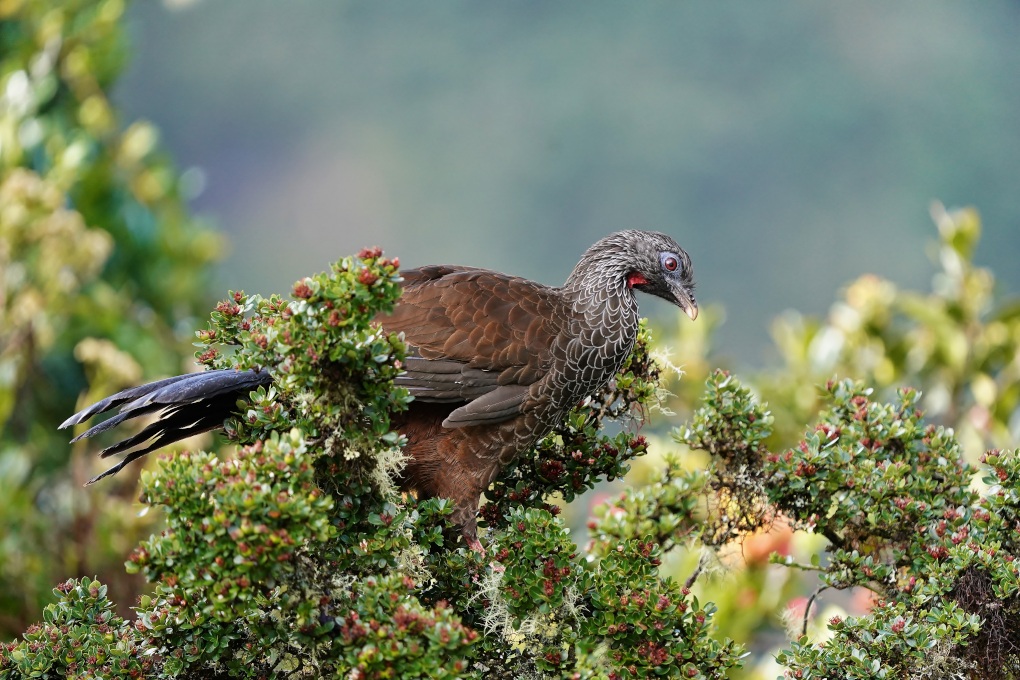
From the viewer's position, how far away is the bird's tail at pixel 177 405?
200 centimetres

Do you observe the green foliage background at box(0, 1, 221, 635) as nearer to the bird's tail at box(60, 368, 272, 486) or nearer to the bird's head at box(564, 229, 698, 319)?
the bird's tail at box(60, 368, 272, 486)

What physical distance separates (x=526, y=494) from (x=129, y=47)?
15.2ft

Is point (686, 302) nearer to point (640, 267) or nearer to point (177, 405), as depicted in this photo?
point (640, 267)

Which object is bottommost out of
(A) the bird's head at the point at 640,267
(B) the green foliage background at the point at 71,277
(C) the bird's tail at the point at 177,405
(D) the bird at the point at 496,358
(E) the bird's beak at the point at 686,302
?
(C) the bird's tail at the point at 177,405

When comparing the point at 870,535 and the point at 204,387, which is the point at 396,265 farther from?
the point at 870,535

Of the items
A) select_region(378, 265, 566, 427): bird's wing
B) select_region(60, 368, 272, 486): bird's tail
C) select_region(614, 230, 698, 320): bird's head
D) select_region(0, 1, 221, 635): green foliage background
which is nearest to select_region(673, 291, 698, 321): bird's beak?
select_region(614, 230, 698, 320): bird's head

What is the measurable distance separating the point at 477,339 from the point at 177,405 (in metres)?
0.65

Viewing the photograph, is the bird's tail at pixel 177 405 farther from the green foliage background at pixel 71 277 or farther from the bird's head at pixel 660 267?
the green foliage background at pixel 71 277

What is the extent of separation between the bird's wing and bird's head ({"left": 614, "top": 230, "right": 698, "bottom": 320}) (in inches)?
7.7

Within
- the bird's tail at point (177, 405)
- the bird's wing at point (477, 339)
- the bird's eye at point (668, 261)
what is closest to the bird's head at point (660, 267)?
the bird's eye at point (668, 261)

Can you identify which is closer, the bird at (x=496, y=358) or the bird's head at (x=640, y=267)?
the bird at (x=496, y=358)

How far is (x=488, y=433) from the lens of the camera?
7.48 feet

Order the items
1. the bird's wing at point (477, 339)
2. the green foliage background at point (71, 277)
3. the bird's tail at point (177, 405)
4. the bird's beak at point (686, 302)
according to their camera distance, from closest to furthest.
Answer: the bird's tail at point (177, 405)
the bird's wing at point (477, 339)
the bird's beak at point (686, 302)
the green foliage background at point (71, 277)

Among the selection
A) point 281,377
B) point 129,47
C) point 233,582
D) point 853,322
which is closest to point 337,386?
point 281,377
